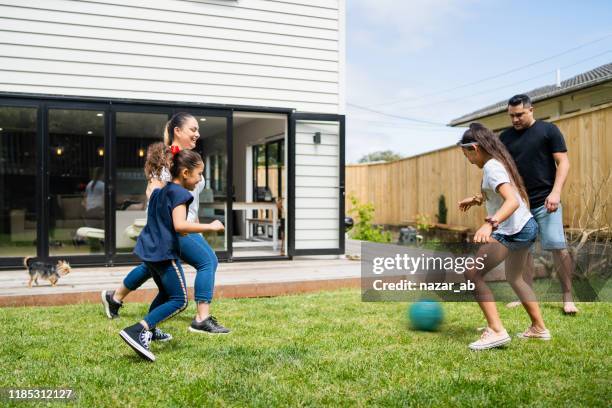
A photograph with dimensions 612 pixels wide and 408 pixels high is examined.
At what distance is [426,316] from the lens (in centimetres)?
403

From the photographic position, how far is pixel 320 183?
27.9 ft

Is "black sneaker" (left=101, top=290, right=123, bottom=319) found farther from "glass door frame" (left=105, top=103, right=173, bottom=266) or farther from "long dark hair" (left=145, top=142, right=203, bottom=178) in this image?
"glass door frame" (left=105, top=103, right=173, bottom=266)

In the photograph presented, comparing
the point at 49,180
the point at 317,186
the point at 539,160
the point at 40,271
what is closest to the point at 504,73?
the point at 317,186

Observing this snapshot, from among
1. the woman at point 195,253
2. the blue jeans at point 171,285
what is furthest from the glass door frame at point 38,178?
the blue jeans at point 171,285

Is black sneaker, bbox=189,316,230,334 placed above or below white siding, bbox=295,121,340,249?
below

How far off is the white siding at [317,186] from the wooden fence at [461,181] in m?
3.31

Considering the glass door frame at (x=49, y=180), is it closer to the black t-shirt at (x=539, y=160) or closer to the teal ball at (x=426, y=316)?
the teal ball at (x=426, y=316)

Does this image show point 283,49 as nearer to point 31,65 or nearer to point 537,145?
point 31,65

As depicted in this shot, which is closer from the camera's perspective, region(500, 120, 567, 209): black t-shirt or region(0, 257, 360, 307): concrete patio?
region(500, 120, 567, 209): black t-shirt

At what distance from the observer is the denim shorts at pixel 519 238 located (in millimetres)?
3623

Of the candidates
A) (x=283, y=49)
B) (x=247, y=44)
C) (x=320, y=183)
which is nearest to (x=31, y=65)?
(x=247, y=44)

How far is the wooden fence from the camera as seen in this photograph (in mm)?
7262

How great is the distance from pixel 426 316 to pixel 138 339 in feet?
6.56

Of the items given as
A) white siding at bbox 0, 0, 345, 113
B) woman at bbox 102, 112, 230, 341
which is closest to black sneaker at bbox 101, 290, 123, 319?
woman at bbox 102, 112, 230, 341
